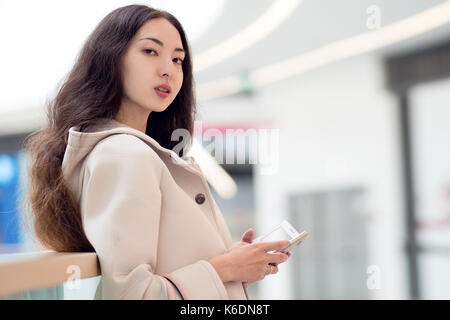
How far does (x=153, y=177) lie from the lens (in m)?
0.75

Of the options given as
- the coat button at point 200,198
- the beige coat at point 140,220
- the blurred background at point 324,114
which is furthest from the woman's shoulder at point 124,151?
the blurred background at point 324,114

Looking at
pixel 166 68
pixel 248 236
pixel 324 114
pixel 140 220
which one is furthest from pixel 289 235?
pixel 324 114

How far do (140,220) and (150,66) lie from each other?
0.34 m

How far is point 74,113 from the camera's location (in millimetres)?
865

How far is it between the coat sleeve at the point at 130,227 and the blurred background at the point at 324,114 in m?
2.26

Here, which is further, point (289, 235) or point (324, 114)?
point (324, 114)

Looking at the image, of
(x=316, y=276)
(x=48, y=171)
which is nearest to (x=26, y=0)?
(x=48, y=171)

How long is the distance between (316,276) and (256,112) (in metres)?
1.79

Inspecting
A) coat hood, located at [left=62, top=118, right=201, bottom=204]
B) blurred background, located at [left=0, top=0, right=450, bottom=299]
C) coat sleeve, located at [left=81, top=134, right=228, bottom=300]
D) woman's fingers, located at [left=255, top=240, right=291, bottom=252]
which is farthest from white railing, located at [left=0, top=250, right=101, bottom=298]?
blurred background, located at [left=0, top=0, right=450, bottom=299]

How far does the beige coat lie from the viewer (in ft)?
2.28

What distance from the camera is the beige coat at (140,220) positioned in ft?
2.28

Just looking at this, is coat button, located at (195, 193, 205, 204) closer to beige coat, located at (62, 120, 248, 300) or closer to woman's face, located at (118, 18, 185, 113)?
beige coat, located at (62, 120, 248, 300)

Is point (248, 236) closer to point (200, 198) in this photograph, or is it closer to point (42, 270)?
point (200, 198)
